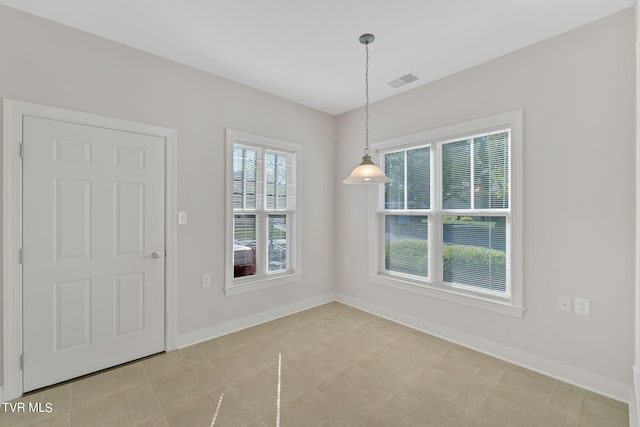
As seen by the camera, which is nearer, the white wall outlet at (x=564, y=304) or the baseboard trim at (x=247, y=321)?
the white wall outlet at (x=564, y=304)

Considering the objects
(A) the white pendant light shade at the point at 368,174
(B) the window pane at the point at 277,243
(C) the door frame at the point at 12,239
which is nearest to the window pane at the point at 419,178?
(A) the white pendant light shade at the point at 368,174

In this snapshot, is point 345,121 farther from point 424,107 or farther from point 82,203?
point 82,203

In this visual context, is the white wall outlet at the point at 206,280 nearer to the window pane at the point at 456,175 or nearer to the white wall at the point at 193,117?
the white wall at the point at 193,117

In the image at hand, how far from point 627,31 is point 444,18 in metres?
1.33

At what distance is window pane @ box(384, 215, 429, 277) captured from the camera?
3484 mm

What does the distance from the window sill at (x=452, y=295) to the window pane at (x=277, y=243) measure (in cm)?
126

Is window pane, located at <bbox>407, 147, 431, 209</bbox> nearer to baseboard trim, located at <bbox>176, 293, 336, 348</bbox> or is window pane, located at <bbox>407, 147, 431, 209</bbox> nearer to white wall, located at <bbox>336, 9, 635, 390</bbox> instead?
white wall, located at <bbox>336, 9, 635, 390</bbox>

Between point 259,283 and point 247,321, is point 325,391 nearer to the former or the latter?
point 247,321

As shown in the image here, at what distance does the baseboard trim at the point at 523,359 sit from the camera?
217cm

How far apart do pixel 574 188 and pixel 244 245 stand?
333 cm

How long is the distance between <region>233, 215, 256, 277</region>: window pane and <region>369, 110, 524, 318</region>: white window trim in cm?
169

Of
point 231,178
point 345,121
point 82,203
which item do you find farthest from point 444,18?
point 82,203

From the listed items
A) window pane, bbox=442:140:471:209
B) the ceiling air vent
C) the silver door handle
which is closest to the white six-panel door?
the silver door handle

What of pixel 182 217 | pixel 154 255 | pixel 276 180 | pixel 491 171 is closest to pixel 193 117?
pixel 182 217
